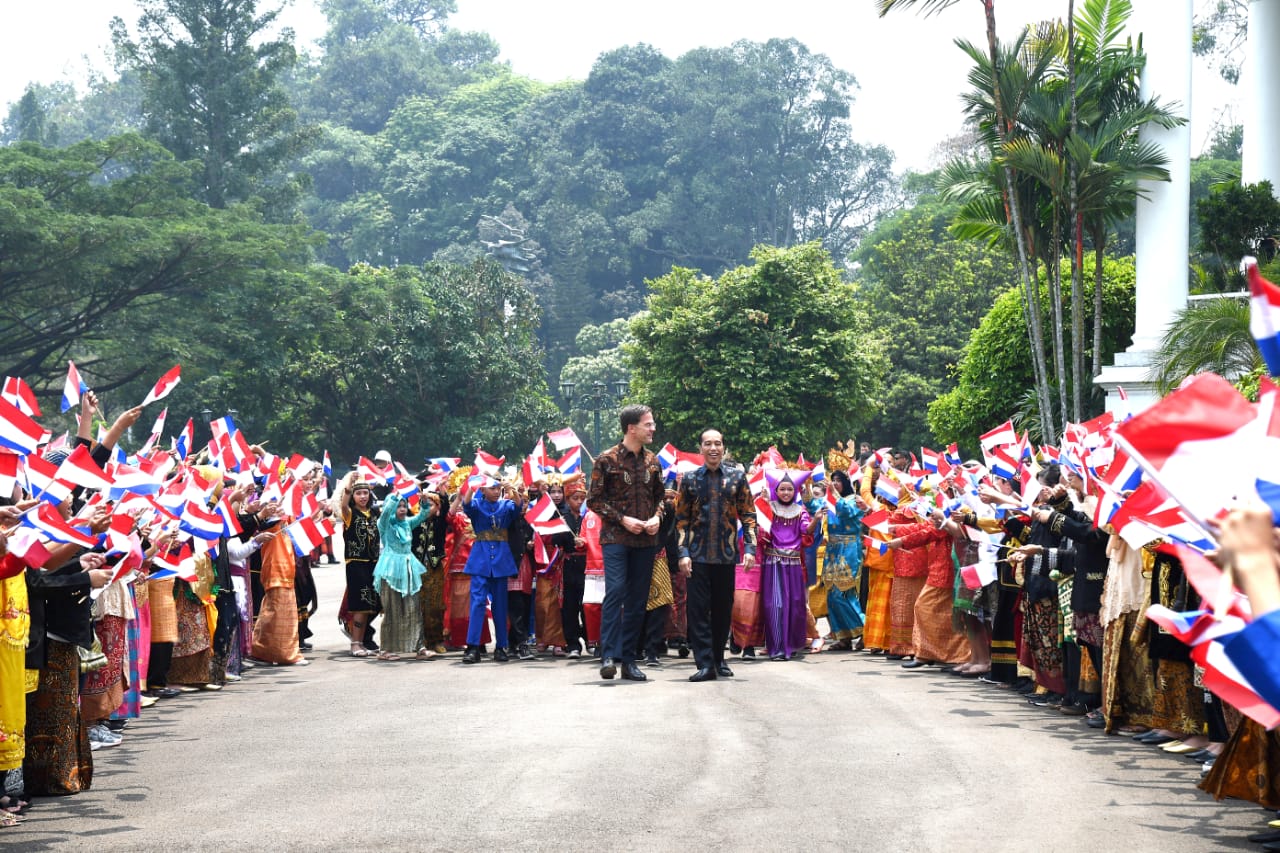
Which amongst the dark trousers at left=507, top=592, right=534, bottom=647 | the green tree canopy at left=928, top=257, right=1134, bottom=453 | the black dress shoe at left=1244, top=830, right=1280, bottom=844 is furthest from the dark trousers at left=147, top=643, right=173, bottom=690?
the green tree canopy at left=928, top=257, right=1134, bottom=453

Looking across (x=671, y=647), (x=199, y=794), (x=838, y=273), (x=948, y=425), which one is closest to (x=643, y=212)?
(x=838, y=273)

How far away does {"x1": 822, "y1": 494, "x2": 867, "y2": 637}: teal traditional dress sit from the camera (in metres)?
15.3

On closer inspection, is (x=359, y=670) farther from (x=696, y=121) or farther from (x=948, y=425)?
(x=696, y=121)

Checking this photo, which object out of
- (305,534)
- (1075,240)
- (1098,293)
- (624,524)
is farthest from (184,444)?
(1098,293)

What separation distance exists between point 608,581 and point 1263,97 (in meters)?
16.4

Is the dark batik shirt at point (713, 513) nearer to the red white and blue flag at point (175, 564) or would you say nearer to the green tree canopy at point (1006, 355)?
the red white and blue flag at point (175, 564)

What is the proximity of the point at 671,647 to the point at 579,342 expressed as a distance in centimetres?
7160

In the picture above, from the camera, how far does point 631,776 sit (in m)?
7.99

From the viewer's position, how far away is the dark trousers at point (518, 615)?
14.5 m

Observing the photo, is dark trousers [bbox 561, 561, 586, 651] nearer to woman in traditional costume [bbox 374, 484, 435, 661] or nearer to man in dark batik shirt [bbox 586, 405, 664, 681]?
woman in traditional costume [bbox 374, 484, 435, 661]

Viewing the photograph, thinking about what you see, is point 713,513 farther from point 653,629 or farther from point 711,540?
point 653,629

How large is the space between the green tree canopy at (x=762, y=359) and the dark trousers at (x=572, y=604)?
25.8 m

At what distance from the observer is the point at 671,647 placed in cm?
1542

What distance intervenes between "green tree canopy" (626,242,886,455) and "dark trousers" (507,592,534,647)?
26.0m
